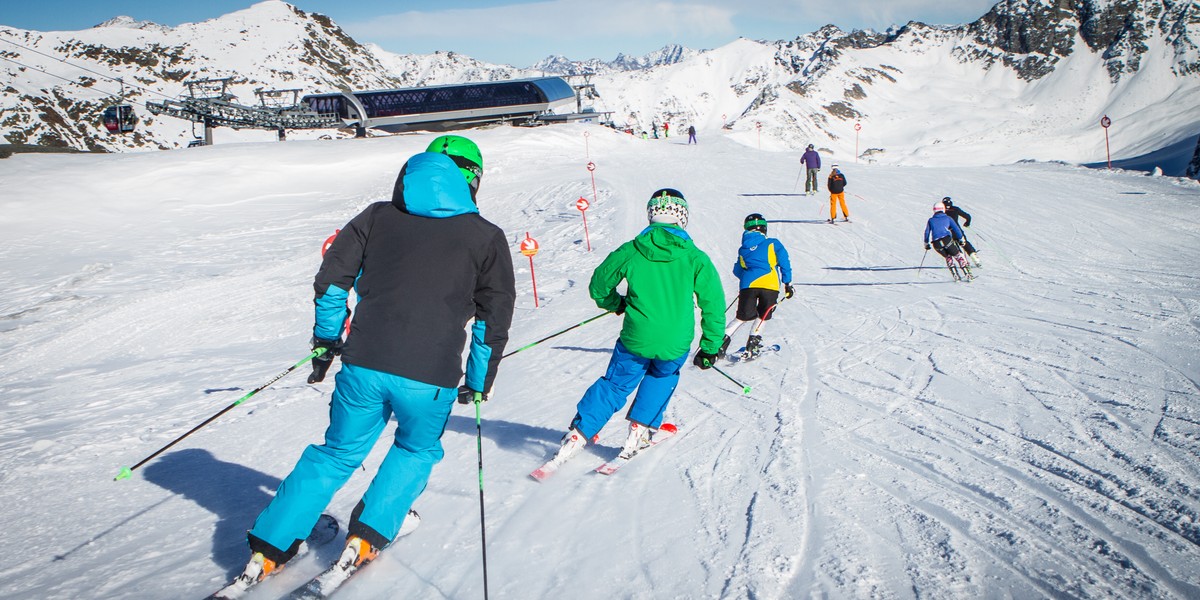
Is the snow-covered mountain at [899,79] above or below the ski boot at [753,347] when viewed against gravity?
above

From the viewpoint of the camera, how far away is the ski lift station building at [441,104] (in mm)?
40406

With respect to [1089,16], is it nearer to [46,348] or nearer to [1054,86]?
[1054,86]

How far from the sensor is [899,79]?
106500 mm

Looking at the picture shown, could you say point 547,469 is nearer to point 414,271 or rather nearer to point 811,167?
point 414,271

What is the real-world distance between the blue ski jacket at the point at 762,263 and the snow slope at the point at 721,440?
0.98 meters

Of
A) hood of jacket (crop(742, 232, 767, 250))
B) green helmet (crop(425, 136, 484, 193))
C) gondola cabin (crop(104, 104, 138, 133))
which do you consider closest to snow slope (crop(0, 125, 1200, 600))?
hood of jacket (crop(742, 232, 767, 250))

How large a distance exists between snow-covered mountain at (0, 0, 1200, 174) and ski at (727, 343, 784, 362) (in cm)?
5600

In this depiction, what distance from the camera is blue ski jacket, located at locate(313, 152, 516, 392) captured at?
287cm

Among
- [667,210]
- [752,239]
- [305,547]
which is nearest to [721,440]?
[667,210]

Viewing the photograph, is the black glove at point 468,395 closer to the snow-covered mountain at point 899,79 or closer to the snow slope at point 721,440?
the snow slope at point 721,440

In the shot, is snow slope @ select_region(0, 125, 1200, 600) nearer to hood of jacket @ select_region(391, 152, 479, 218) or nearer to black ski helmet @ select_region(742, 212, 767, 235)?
black ski helmet @ select_region(742, 212, 767, 235)

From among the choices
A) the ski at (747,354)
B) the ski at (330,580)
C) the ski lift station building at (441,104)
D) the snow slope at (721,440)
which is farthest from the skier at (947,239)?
the ski lift station building at (441,104)

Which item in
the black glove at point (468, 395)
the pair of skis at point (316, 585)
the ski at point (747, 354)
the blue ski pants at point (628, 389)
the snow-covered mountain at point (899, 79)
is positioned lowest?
the ski at point (747, 354)

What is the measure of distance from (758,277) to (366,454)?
5605mm
